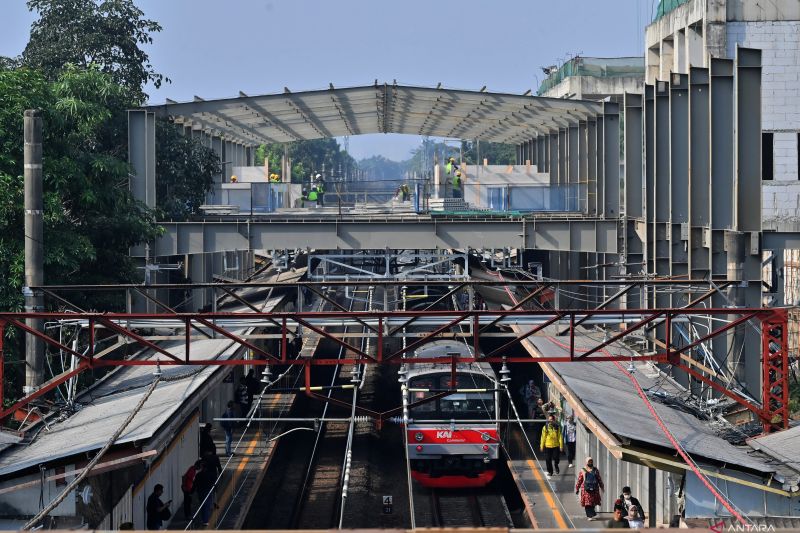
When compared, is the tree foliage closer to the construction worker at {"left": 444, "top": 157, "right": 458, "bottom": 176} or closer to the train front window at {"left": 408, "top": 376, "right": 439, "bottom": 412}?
the construction worker at {"left": 444, "top": 157, "right": 458, "bottom": 176}

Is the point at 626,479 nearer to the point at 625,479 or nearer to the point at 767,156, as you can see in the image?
the point at 625,479

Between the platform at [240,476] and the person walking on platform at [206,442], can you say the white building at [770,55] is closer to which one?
the platform at [240,476]

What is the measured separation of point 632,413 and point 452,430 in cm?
616

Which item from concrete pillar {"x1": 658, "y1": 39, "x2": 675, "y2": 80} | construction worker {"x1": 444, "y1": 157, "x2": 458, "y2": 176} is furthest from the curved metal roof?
concrete pillar {"x1": 658, "y1": 39, "x2": 675, "y2": 80}

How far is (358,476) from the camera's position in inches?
1019

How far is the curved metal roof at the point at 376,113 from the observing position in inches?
1372

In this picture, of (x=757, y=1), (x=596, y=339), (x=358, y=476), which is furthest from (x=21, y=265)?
(x=757, y=1)

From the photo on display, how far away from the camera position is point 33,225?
743 inches

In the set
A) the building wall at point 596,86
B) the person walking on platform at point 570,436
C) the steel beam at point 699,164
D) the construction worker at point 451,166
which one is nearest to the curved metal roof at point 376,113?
the construction worker at point 451,166

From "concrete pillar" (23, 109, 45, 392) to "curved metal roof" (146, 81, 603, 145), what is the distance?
40.4 feet

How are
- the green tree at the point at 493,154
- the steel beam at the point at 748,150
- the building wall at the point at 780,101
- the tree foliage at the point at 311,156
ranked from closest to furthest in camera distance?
the steel beam at the point at 748,150
the building wall at the point at 780,101
the green tree at the point at 493,154
the tree foliage at the point at 311,156

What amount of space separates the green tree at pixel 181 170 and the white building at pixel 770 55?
47.6 ft

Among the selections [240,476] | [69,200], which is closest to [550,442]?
[240,476]

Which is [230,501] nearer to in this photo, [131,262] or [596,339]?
[131,262]
